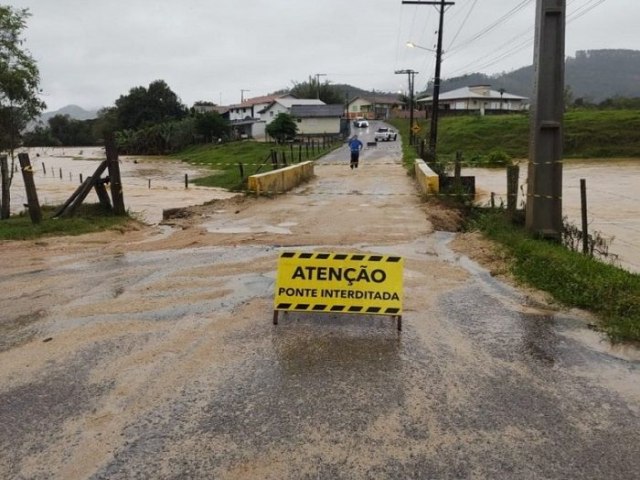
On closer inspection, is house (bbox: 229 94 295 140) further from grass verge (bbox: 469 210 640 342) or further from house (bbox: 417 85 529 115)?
grass verge (bbox: 469 210 640 342)

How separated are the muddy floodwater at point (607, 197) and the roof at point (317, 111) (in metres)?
43.3

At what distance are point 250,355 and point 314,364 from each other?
2.12 feet

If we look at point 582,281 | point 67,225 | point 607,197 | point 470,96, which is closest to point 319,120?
point 470,96

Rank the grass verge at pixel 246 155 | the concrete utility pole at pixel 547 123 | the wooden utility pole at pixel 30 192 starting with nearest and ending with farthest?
the concrete utility pole at pixel 547 123 < the wooden utility pole at pixel 30 192 < the grass verge at pixel 246 155

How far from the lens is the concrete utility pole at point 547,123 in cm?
968

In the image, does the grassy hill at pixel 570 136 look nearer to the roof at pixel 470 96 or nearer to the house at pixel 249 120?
the house at pixel 249 120

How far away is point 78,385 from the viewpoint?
475 cm

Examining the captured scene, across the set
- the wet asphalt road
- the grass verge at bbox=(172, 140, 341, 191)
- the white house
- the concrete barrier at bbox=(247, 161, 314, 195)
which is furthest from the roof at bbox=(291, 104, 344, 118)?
the wet asphalt road

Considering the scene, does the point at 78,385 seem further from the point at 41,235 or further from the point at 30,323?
the point at 41,235

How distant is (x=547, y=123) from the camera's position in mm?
9969

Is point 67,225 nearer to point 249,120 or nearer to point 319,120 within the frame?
point 319,120

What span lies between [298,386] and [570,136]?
4870 centimetres

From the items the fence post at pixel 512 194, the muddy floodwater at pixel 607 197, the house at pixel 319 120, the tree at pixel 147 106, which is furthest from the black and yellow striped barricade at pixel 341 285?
the tree at pixel 147 106

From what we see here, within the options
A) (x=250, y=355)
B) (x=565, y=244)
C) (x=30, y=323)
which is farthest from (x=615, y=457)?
(x=565, y=244)
